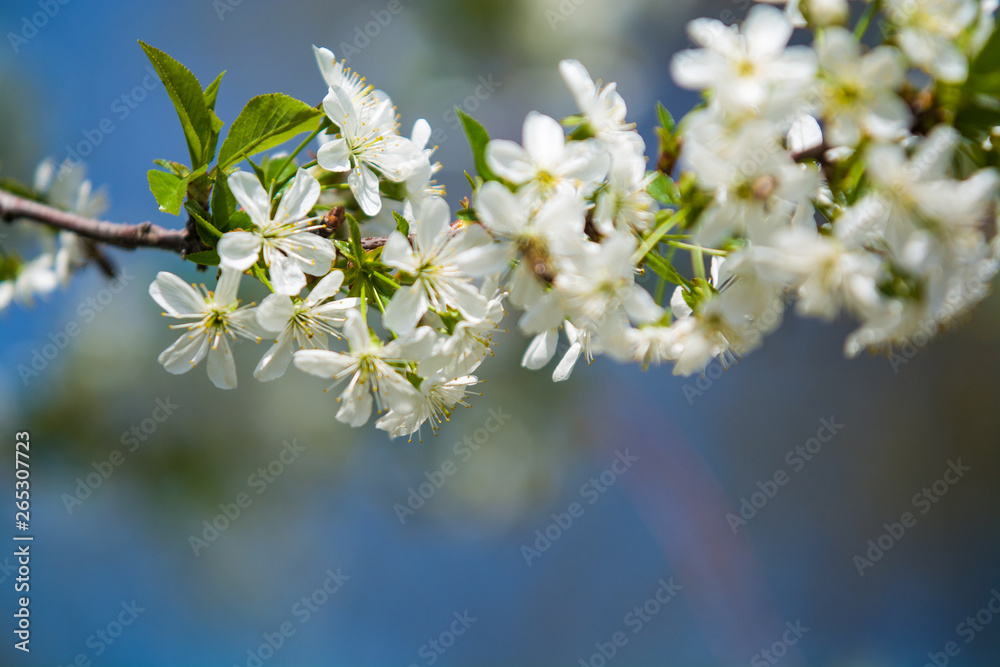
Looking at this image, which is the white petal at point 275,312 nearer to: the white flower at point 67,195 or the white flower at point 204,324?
the white flower at point 204,324

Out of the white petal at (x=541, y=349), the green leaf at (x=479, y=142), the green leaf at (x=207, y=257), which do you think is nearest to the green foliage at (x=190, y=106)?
the green leaf at (x=207, y=257)

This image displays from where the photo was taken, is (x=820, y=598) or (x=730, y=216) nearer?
(x=730, y=216)

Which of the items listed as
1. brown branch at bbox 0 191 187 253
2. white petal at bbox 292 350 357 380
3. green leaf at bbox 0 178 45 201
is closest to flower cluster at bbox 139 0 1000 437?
white petal at bbox 292 350 357 380

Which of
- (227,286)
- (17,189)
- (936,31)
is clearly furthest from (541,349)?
(17,189)

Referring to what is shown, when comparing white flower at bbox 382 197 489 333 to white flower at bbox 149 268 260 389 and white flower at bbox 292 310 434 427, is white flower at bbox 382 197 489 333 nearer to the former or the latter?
white flower at bbox 292 310 434 427

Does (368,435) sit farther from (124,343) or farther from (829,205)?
(829,205)

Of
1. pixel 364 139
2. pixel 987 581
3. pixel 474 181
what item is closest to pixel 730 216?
pixel 474 181
